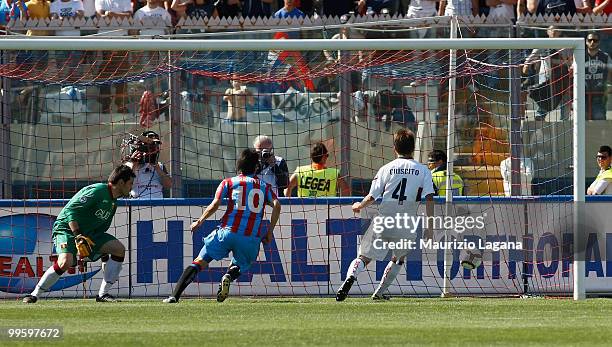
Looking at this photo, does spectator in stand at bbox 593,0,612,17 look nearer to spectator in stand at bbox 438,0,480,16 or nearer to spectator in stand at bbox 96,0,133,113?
spectator in stand at bbox 438,0,480,16

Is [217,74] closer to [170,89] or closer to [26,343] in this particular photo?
[170,89]

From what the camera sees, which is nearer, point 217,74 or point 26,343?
point 26,343

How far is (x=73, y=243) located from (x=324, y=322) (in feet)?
12.8

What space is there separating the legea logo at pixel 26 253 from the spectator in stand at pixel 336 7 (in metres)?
5.43

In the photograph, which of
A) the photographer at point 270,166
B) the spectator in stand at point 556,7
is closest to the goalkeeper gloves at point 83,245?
the photographer at point 270,166

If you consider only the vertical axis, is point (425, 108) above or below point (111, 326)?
above

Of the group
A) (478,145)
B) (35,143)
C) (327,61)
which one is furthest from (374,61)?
(35,143)

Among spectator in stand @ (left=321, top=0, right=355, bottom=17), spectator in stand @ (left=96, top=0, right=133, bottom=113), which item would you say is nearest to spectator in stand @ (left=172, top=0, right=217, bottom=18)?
spectator in stand @ (left=96, top=0, right=133, bottom=113)

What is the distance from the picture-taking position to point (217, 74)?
17203 millimetres

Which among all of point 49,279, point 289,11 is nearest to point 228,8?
point 289,11

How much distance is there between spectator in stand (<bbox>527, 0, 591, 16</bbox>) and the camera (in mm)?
18570

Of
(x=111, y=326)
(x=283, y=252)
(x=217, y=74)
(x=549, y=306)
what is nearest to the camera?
(x=111, y=326)

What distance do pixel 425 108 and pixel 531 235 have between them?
2.49 meters

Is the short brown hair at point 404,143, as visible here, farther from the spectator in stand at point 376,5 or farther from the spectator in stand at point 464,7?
the spectator in stand at point 376,5
